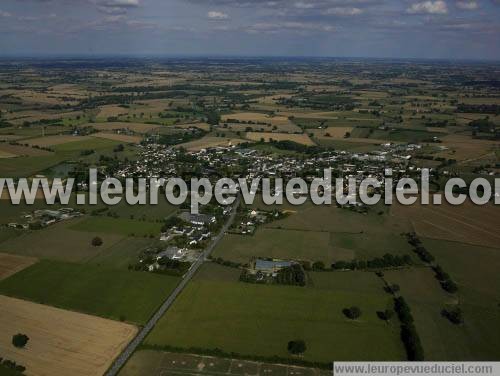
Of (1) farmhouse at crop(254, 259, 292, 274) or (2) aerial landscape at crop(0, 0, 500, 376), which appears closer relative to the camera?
(2) aerial landscape at crop(0, 0, 500, 376)

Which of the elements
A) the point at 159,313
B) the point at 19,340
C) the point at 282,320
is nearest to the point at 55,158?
the point at 159,313

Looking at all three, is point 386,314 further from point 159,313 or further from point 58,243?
point 58,243

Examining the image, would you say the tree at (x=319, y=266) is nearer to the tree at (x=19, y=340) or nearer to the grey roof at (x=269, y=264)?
the grey roof at (x=269, y=264)

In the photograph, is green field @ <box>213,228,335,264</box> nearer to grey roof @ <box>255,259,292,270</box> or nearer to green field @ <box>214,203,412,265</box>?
green field @ <box>214,203,412,265</box>

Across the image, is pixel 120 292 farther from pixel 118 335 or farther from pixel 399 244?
pixel 399 244

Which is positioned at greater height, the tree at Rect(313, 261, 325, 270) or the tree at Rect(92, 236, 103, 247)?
the tree at Rect(92, 236, 103, 247)

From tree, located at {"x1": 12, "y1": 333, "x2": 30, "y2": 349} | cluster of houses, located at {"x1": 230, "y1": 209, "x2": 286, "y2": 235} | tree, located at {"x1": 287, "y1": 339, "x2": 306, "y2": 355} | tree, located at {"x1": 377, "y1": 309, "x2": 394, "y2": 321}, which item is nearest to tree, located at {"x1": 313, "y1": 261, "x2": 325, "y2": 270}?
tree, located at {"x1": 377, "y1": 309, "x2": 394, "y2": 321}

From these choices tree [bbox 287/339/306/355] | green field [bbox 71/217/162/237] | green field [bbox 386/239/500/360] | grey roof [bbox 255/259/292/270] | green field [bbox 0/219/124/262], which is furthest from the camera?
green field [bbox 71/217/162/237]
